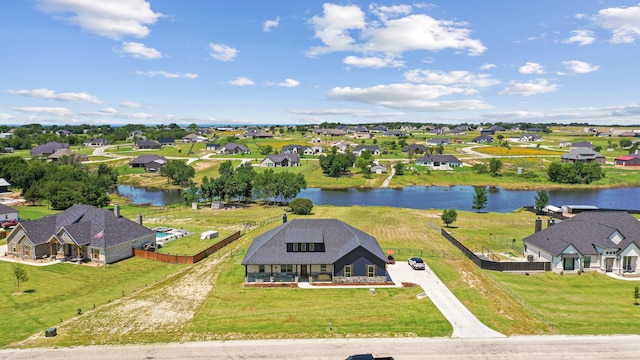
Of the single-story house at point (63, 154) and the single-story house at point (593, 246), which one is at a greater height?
the single-story house at point (63, 154)

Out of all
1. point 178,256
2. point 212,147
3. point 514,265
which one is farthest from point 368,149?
point 178,256

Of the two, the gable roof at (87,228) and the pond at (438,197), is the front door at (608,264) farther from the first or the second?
the gable roof at (87,228)

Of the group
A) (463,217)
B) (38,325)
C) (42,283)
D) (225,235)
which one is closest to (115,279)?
(42,283)

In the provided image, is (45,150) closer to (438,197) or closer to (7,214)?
(7,214)

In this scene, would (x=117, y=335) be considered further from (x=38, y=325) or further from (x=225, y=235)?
(x=225, y=235)

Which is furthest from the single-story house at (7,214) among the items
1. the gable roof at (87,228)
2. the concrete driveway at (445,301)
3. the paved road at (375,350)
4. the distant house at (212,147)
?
the distant house at (212,147)

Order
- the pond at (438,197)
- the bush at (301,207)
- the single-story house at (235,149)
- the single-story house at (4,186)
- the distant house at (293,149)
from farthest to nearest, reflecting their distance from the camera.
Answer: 1. the single-story house at (235,149)
2. the distant house at (293,149)
3. the single-story house at (4,186)
4. the pond at (438,197)
5. the bush at (301,207)
